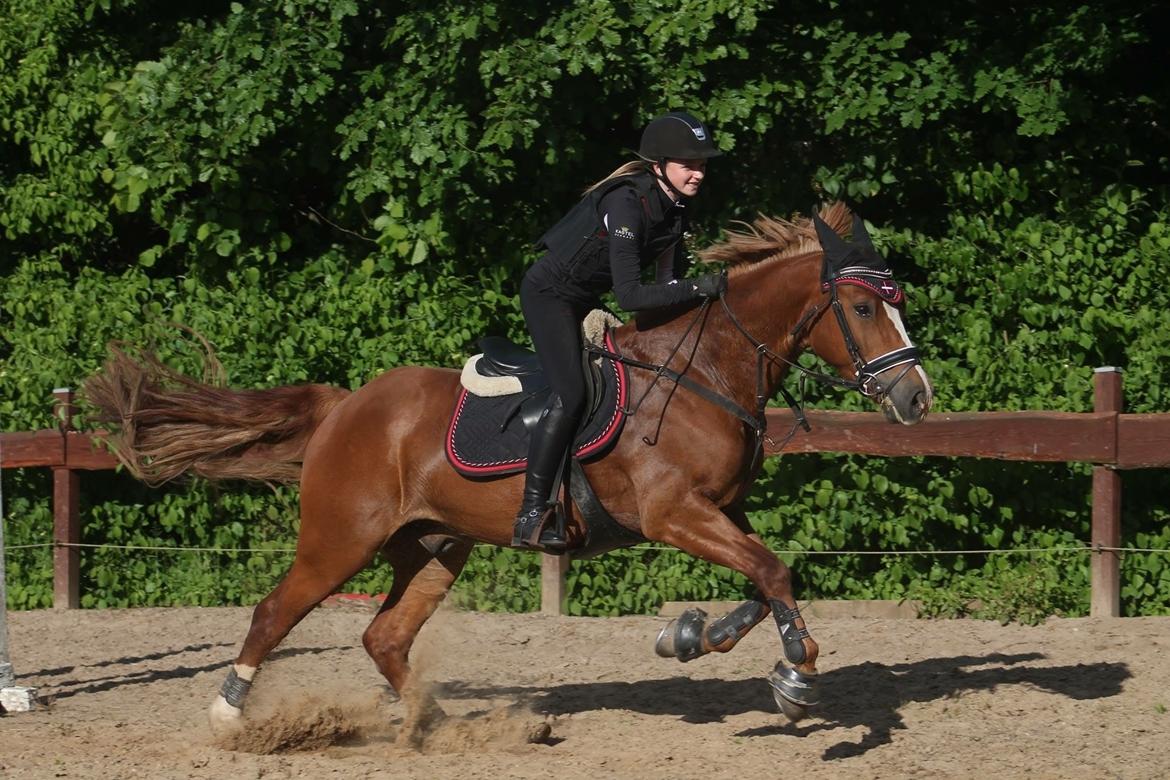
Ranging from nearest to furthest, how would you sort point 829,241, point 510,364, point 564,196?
1. point 829,241
2. point 510,364
3. point 564,196

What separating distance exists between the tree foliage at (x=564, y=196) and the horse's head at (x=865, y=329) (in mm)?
3750

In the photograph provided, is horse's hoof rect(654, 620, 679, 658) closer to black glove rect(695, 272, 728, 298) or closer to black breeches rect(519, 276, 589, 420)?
black breeches rect(519, 276, 589, 420)

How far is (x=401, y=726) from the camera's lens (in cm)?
644

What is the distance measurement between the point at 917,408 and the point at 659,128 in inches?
60.9

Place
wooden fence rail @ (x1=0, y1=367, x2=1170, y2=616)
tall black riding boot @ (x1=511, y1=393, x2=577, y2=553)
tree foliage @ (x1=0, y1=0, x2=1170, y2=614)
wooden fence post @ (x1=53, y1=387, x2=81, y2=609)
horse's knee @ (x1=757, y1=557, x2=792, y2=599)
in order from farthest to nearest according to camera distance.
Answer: wooden fence post @ (x1=53, y1=387, x2=81, y2=609)
tree foliage @ (x1=0, y1=0, x2=1170, y2=614)
wooden fence rail @ (x1=0, y1=367, x2=1170, y2=616)
tall black riding boot @ (x1=511, y1=393, x2=577, y2=553)
horse's knee @ (x1=757, y1=557, x2=792, y2=599)

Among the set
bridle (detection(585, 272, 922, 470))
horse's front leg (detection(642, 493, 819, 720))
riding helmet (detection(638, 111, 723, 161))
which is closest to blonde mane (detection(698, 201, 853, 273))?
bridle (detection(585, 272, 922, 470))

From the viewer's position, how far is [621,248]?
5.78 m

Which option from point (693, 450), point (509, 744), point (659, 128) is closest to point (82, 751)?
point (509, 744)

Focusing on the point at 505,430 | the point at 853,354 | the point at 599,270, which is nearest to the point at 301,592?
the point at 505,430

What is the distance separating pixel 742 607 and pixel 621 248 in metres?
1.55

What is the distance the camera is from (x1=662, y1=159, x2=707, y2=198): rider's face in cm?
582

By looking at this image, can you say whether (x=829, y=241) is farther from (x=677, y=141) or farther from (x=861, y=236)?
(x=677, y=141)

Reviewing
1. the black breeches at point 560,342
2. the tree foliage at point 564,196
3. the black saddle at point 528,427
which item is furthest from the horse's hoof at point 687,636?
the tree foliage at point 564,196

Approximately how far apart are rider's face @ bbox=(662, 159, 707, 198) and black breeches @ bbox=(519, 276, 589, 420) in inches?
27.8
